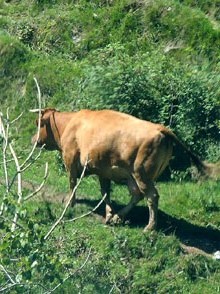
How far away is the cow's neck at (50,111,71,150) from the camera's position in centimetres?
1543

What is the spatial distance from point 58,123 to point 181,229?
241 centimetres

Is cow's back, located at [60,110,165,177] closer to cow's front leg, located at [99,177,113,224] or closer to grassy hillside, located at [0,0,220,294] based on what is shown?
cow's front leg, located at [99,177,113,224]

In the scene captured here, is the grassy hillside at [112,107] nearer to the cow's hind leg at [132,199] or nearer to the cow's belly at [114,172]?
the cow's hind leg at [132,199]

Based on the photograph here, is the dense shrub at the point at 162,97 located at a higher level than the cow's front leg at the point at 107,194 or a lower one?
higher

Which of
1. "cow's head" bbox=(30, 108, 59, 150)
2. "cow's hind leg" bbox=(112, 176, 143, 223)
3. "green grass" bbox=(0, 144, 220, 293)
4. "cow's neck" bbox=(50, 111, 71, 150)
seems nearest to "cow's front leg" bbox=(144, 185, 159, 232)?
"green grass" bbox=(0, 144, 220, 293)

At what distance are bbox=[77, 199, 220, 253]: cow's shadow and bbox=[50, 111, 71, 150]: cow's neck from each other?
1252 millimetres

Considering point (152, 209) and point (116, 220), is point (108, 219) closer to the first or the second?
point (116, 220)

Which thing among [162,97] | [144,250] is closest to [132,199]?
[144,250]

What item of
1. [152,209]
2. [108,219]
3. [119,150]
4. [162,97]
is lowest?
[108,219]

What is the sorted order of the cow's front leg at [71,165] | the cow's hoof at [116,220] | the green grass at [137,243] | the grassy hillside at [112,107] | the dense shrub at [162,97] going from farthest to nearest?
the dense shrub at [162,97], the cow's front leg at [71,165], the cow's hoof at [116,220], the green grass at [137,243], the grassy hillside at [112,107]

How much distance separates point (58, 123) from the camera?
50.9ft

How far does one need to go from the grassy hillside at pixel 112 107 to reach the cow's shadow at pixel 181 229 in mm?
16

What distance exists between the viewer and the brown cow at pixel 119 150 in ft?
45.7

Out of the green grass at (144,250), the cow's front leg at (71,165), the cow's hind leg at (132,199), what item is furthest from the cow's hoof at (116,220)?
the cow's front leg at (71,165)
